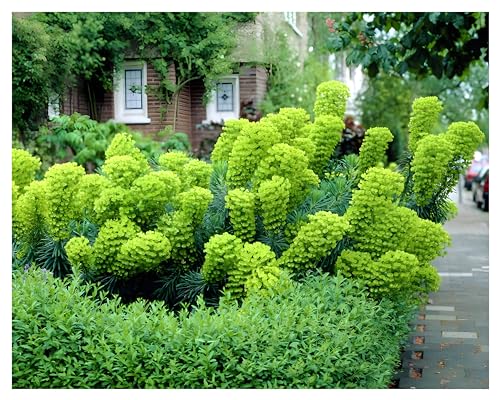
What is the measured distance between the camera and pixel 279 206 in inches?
148

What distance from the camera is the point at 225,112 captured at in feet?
13.8

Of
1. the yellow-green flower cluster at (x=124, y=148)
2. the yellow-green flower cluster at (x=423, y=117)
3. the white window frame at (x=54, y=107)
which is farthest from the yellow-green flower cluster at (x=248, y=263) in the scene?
the white window frame at (x=54, y=107)

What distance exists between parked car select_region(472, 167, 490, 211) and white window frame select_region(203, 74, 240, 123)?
4715 millimetres

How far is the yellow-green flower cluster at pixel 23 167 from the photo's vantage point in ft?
13.2

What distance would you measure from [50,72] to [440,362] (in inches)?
89.2

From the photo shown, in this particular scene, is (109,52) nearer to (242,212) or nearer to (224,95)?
(224,95)

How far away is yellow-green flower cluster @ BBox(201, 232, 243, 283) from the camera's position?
364cm

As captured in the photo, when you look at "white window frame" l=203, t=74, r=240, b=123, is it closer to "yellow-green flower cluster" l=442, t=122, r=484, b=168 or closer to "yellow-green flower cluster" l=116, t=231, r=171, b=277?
"yellow-green flower cluster" l=116, t=231, r=171, b=277

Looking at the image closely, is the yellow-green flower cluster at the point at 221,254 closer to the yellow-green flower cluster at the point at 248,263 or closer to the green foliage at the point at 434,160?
the yellow-green flower cluster at the point at 248,263

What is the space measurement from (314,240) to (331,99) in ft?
2.90

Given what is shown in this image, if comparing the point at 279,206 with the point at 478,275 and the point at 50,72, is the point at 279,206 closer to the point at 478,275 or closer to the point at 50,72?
the point at 50,72

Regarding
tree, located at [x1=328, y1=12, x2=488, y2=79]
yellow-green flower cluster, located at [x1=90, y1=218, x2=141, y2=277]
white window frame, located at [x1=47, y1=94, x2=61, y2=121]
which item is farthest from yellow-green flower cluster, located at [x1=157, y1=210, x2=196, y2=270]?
tree, located at [x1=328, y1=12, x2=488, y2=79]

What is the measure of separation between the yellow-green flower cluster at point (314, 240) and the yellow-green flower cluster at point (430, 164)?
0.51 m
